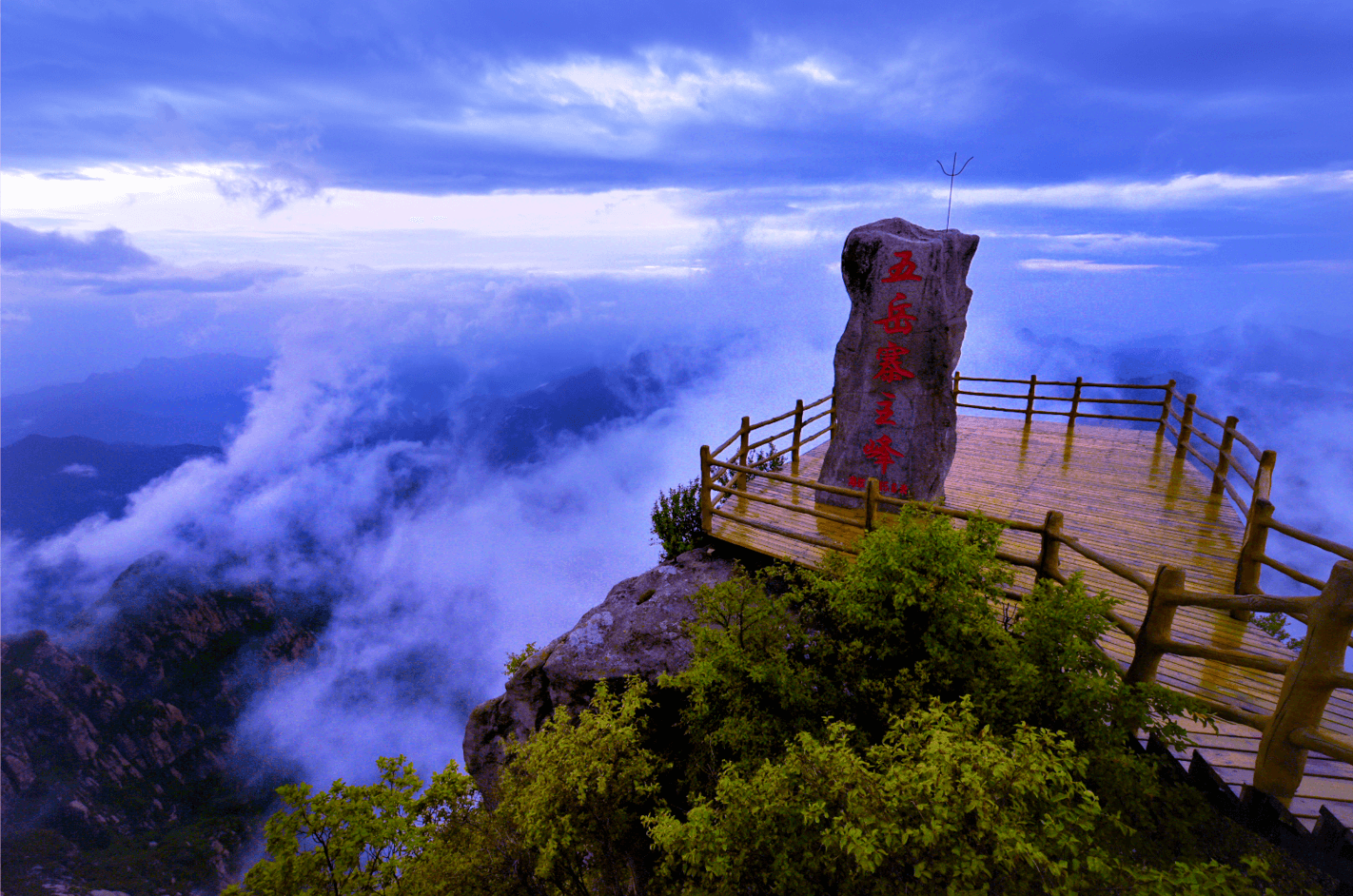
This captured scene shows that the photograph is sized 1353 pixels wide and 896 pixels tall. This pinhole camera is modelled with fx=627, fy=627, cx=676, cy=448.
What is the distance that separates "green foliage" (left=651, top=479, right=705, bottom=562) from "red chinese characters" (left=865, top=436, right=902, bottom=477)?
2607 millimetres

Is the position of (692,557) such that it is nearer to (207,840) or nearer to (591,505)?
(207,840)

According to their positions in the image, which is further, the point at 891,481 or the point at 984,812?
the point at 891,481

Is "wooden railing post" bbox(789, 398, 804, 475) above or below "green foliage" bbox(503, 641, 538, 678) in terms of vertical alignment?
above

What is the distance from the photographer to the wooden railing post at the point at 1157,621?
4.02 metres

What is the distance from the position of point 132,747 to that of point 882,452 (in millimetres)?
65146

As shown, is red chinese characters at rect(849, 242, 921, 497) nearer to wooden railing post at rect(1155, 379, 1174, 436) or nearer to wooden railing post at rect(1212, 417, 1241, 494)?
wooden railing post at rect(1212, 417, 1241, 494)

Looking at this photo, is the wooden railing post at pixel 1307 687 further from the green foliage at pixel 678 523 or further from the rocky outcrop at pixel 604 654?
the green foliage at pixel 678 523

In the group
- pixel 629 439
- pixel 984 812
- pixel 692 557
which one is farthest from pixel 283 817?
pixel 629 439

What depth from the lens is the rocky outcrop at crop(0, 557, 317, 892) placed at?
4059 centimetres

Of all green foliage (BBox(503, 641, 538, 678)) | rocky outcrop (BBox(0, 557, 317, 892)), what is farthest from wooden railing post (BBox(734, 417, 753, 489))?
rocky outcrop (BBox(0, 557, 317, 892))

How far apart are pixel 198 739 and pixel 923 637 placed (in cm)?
6941

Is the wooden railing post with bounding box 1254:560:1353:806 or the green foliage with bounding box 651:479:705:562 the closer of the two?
the wooden railing post with bounding box 1254:560:1353:806

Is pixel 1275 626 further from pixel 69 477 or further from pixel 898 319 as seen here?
pixel 69 477

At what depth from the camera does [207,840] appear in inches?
1682
